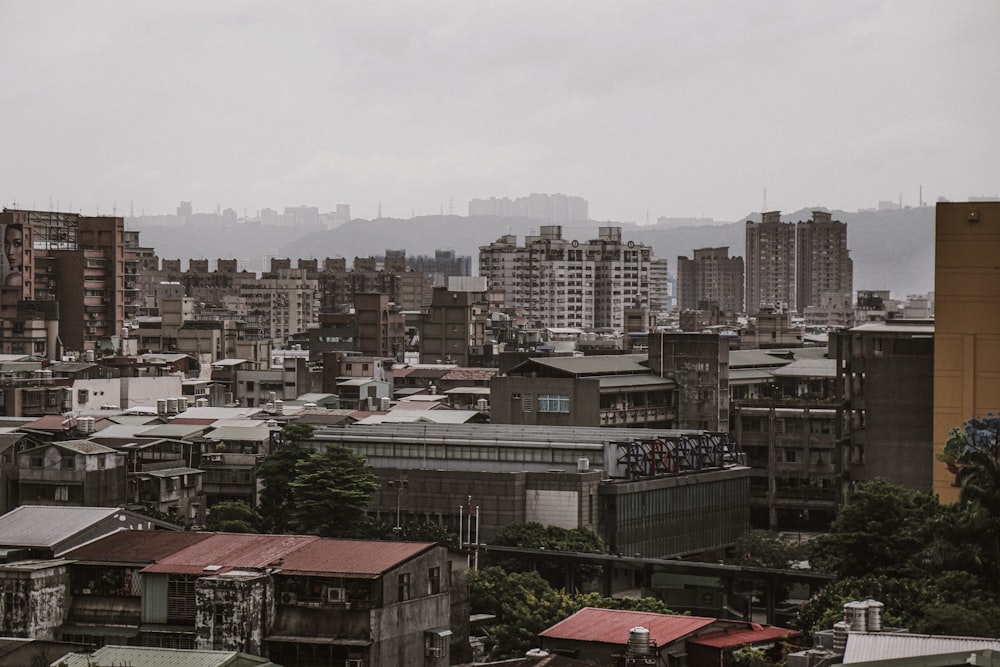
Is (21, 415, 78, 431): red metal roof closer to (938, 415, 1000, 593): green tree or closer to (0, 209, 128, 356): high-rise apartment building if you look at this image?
(938, 415, 1000, 593): green tree

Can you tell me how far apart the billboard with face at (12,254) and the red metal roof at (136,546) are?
90029 millimetres

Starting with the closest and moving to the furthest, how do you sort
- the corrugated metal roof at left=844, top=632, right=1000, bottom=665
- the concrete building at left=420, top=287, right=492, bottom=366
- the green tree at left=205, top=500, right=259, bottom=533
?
1. the corrugated metal roof at left=844, top=632, right=1000, bottom=665
2. the green tree at left=205, top=500, right=259, bottom=533
3. the concrete building at left=420, top=287, right=492, bottom=366

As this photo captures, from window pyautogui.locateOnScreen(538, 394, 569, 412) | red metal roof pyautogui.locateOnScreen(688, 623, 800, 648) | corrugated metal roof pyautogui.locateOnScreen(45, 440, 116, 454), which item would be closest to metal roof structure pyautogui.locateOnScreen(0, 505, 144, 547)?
corrugated metal roof pyautogui.locateOnScreen(45, 440, 116, 454)

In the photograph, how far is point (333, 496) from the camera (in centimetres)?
6462

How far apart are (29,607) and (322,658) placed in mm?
6565

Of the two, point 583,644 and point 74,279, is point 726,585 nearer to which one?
point 583,644

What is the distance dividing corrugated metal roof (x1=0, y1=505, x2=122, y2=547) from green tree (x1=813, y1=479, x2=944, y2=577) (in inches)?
855

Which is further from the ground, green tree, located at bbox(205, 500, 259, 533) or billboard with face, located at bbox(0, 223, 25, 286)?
billboard with face, located at bbox(0, 223, 25, 286)

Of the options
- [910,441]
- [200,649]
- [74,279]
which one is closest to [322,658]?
[200,649]

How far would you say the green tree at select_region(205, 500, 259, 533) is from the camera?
62.8 metres

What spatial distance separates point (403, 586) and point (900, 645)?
1263 cm

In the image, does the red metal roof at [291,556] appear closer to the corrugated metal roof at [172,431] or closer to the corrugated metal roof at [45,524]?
the corrugated metal roof at [45,524]

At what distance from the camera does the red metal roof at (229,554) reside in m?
40.7

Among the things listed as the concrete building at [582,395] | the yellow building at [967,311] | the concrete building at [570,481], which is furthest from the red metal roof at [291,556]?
the concrete building at [582,395]
